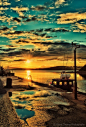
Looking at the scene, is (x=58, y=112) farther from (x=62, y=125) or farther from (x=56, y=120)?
(x=62, y=125)

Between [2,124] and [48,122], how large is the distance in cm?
334

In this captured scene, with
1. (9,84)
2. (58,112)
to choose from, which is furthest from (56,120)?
A: (9,84)

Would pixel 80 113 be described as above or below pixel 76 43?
below

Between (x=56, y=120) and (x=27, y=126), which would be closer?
(x=27, y=126)

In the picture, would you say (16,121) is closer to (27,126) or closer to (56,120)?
(27,126)

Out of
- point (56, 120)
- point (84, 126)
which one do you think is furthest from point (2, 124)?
point (84, 126)

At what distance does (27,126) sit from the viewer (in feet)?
33.1

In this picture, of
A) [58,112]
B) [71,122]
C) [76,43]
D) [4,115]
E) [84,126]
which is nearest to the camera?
[84,126]

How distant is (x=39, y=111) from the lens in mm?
13898

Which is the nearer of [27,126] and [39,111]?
[27,126]

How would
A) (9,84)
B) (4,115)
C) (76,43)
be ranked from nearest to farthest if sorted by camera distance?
1. (4,115)
2. (76,43)
3. (9,84)

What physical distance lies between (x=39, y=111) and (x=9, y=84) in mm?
19386

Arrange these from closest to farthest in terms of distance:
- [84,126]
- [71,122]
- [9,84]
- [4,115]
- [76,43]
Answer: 1. [84,126]
2. [71,122]
3. [4,115]
4. [76,43]
5. [9,84]

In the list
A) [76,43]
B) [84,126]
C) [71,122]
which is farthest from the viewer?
[76,43]
